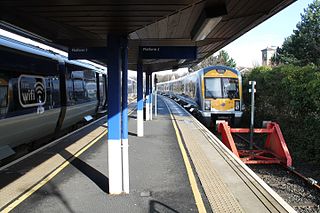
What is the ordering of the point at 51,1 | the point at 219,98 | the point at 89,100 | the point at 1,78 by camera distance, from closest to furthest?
the point at 51,1, the point at 1,78, the point at 89,100, the point at 219,98

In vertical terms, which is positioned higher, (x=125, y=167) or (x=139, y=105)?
(x=139, y=105)

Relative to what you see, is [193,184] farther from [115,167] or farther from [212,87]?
[212,87]

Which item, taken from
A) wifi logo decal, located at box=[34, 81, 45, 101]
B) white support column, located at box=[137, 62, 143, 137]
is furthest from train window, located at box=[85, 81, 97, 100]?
wifi logo decal, located at box=[34, 81, 45, 101]

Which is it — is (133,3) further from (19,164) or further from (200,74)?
(200,74)

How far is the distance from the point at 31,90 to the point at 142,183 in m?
4.38

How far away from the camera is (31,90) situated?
9.27 meters

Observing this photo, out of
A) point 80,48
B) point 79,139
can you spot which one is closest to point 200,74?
point 79,139

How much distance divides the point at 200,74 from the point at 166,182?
43.3 ft

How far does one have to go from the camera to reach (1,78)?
757cm

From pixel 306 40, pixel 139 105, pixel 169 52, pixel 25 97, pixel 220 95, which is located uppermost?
pixel 306 40

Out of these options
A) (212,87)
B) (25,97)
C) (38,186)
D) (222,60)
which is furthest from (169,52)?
(222,60)

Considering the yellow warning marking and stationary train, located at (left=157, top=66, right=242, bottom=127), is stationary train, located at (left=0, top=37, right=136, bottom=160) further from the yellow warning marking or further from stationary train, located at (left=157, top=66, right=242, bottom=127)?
stationary train, located at (left=157, top=66, right=242, bottom=127)

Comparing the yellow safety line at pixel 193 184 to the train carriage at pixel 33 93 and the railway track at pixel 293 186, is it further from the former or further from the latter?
the train carriage at pixel 33 93

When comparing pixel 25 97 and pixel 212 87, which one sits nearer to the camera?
pixel 25 97
